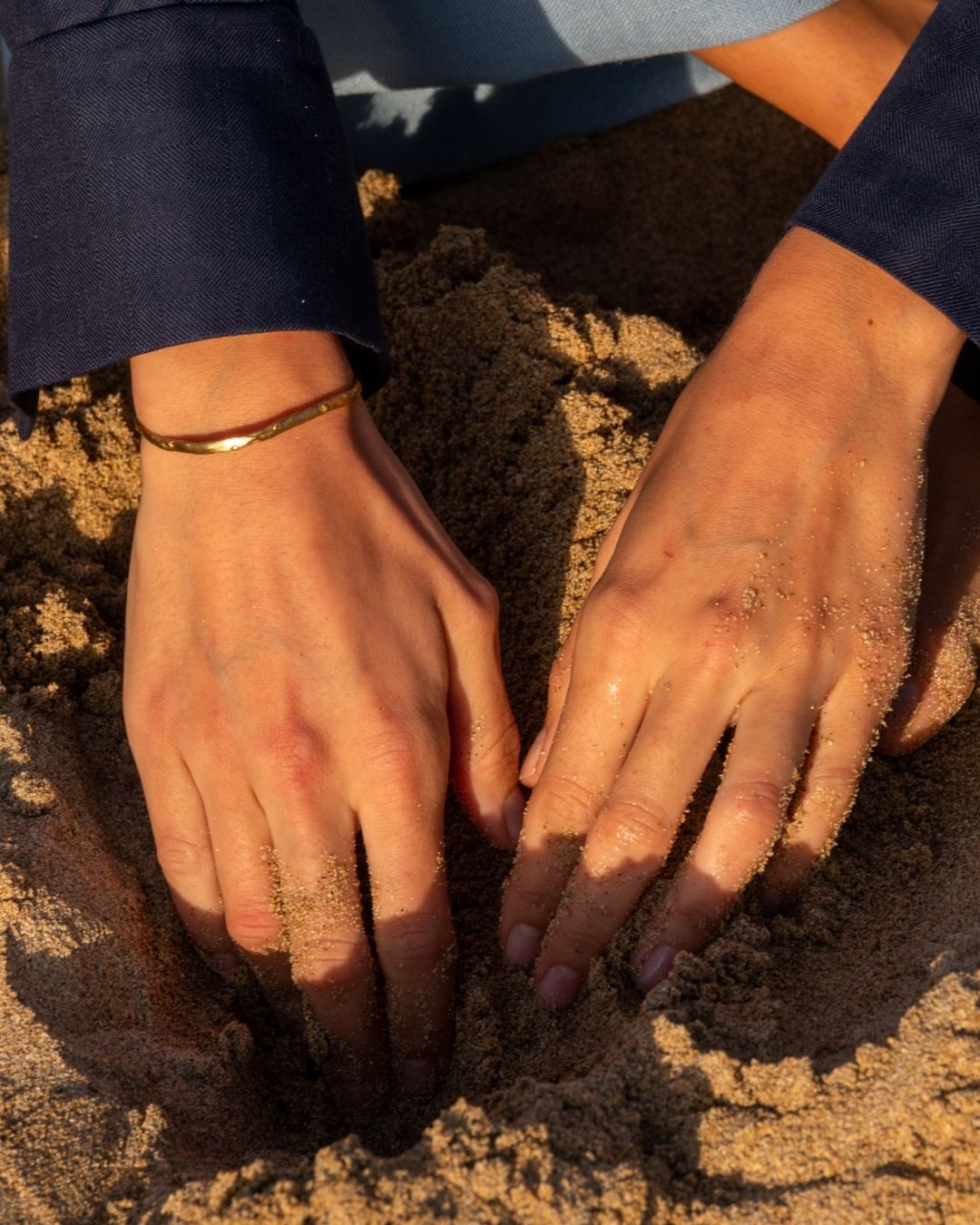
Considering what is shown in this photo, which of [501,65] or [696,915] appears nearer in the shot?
[696,915]

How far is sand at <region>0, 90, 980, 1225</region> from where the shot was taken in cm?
91

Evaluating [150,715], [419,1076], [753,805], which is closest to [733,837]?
[753,805]

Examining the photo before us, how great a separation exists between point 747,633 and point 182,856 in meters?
0.69

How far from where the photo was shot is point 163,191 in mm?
1299

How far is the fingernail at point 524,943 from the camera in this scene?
1.24m

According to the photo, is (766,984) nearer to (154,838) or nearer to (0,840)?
(154,838)

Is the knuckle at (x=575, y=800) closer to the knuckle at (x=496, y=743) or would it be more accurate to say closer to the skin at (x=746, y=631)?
the skin at (x=746, y=631)

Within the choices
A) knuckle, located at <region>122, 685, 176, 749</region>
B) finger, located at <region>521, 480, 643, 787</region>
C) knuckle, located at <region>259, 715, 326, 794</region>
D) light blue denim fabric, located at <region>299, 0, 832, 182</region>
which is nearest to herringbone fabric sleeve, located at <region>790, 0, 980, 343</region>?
finger, located at <region>521, 480, 643, 787</region>

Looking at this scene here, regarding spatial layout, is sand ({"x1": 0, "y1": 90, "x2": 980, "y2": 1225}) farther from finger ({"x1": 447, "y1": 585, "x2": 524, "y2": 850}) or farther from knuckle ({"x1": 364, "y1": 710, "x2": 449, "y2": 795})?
knuckle ({"x1": 364, "y1": 710, "x2": 449, "y2": 795})

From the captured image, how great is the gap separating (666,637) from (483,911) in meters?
0.43

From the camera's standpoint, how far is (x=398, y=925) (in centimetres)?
122

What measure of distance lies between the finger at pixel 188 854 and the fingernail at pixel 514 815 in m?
0.35

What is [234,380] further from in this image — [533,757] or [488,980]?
[488,980]

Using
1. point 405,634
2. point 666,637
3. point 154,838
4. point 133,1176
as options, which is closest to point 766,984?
point 666,637
